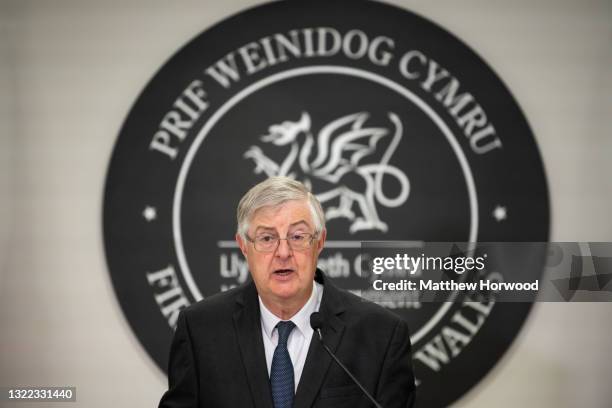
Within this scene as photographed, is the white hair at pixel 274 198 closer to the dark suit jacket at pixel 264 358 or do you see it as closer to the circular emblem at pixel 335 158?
the dark suit jacket at pixel 264 358

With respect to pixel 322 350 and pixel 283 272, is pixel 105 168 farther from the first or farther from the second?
pixel 322 350

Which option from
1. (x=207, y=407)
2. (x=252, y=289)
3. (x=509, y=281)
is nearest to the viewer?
(x=207, y=407)

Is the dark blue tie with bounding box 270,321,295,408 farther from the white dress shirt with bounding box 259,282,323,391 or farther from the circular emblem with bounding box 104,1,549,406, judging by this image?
the circular emblem with bounding box 104,1,549,406

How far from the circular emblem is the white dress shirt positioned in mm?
1205

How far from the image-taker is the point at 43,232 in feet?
11.4

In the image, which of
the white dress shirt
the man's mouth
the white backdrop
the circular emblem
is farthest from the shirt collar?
the white backdrop

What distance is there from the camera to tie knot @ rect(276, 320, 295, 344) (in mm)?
2156

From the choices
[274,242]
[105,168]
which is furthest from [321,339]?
[105,168]

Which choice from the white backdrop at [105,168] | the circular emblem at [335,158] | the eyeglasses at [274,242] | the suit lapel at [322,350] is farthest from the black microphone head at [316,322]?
the white backdrop at [105,168]

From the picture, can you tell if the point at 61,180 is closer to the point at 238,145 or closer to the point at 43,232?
the point at 43,232

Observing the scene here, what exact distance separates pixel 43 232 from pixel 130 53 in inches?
35.5

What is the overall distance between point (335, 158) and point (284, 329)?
1.40 m

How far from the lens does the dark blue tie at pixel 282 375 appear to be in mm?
2059

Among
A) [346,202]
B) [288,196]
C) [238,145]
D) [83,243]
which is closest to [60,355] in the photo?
[83,243]
